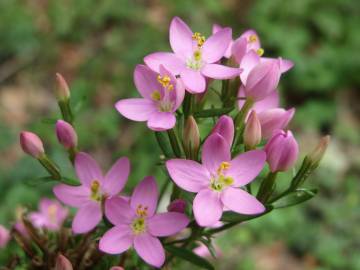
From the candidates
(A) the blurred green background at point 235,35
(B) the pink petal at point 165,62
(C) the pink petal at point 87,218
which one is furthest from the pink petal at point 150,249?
(A) the blurred green background at point 235,35

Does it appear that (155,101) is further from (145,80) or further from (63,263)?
(63,263)

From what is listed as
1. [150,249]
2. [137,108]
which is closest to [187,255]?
[150,249]

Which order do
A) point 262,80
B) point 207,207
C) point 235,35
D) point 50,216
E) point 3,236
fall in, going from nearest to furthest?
1. point 207,207
2. point 262,80
3. point 3,236
4. point 50,216
5. point 235,35

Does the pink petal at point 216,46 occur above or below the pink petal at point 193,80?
above

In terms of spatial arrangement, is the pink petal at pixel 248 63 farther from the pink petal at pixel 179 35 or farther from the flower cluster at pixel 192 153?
the pink petal at pixel 179 35

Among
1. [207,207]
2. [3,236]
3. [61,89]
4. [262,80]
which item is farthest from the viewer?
[3,236]

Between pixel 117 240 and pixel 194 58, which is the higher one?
pixel 194 58

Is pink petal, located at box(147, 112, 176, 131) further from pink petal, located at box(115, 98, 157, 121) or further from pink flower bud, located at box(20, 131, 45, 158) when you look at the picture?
pink flower bud, located at box(20, 131, 45, 158)
